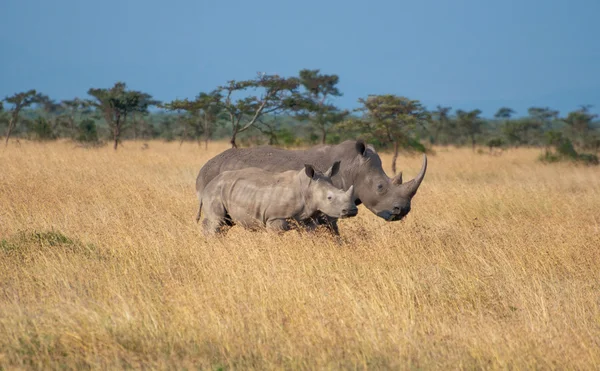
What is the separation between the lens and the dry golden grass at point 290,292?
16.3 ft

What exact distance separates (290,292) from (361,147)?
3.74 metres

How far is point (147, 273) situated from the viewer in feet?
23.7

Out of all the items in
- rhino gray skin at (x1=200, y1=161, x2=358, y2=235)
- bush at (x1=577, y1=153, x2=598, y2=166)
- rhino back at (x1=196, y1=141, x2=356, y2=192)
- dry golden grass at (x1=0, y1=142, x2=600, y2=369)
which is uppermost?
rhino back at (x1=196, y1=141, x2=356, y2=192)

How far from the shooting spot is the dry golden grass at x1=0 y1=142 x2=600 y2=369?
196 inches

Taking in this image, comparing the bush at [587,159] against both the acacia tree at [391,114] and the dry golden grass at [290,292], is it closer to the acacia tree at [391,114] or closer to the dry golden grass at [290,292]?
the acacia tree at [391,114]

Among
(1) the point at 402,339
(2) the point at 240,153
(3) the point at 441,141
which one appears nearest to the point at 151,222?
(2) the point at 240,153

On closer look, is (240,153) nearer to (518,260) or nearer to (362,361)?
(518,260)

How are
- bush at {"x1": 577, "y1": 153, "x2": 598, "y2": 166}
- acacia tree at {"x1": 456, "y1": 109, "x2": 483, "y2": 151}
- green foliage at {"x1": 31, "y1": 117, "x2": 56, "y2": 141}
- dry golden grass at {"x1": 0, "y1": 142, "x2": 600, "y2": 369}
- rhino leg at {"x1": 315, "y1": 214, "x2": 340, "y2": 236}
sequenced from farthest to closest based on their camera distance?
acacia tree at {"x1": 456, "y1": 109, "x2": 483, "y2": 151} < green foliage at {"x1": 31, "y1": 117, "x2": 56, "y2": 141} < bush at {"x1": 577, "y1": 153, "x2": 598, "y2": 166} < rhino leg at {"x1": 315, "y1": 214, "x2": 340, "y2": 236} < dry golden grass at {"x1": 0, "y1": 142, "x2": 600, "y2": 369}

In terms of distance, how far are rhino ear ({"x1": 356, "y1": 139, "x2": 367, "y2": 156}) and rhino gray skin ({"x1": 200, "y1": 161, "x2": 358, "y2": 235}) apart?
80cm

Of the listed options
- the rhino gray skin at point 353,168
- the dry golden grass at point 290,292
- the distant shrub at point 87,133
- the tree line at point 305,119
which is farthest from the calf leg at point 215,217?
the distant shrub at point 87,133

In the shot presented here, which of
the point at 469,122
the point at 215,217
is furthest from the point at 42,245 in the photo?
the point at 469,122

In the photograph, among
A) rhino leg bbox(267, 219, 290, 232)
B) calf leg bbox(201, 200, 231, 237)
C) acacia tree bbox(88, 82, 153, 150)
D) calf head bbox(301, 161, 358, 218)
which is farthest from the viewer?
acacia tree bbox(88, 82, 153, 150)

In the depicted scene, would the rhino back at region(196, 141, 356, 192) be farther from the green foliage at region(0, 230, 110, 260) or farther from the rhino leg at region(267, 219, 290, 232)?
the green foliage at region(0, 230, 110, 260)

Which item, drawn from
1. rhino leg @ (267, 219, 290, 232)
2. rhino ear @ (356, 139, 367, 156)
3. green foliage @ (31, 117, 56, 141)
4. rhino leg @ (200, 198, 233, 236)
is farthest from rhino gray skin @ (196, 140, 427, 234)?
green foliage @ (31, 117, 56, 141)
